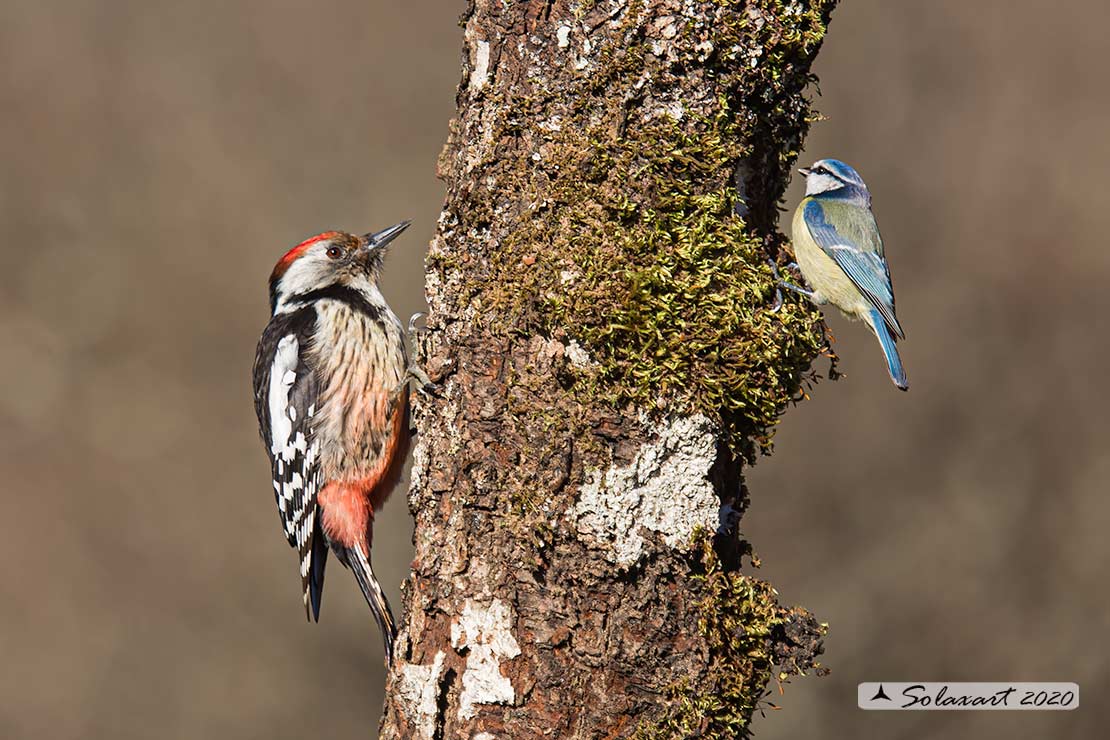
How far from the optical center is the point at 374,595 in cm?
333

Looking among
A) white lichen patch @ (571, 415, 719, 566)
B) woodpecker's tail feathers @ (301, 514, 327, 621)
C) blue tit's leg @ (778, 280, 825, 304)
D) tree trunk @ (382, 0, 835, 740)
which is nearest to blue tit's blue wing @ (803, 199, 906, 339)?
blue tit's leg @ (778, 280, 825, 304)

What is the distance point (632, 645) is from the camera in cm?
212

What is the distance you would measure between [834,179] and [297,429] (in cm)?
194

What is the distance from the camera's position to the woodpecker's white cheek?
141 inches

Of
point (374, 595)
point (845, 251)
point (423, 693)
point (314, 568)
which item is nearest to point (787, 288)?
point (845, 251)

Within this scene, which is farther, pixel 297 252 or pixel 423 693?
pixel 297 252

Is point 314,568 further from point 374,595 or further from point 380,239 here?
point 380,239

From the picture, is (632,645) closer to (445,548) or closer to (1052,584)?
(445,548)

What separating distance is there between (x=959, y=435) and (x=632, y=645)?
186 inches

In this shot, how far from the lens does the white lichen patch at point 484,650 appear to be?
2.16 metres

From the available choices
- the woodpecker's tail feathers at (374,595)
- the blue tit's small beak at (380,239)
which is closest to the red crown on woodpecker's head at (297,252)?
the blue tit's small beak at (380,239)

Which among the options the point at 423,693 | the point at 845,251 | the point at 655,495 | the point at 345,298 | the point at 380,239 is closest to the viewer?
the point at 655,495

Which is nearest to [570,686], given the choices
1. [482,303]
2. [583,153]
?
[482,303]

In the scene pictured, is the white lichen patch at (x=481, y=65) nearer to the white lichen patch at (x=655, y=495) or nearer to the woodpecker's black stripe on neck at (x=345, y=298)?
the white lichen patch at (x=655, y=495)
